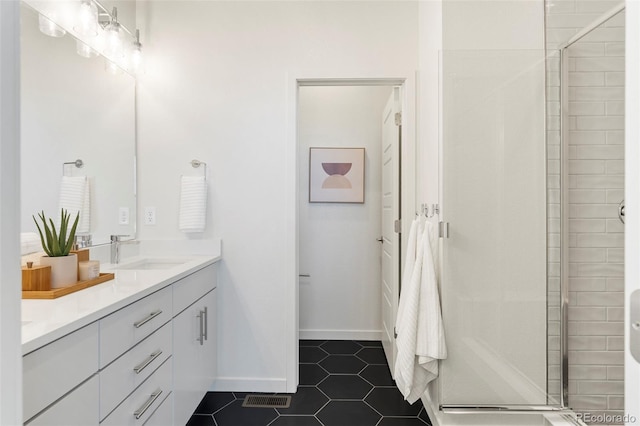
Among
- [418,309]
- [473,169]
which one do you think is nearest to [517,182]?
[473,169]

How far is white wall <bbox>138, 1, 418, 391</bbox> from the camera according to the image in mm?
2322

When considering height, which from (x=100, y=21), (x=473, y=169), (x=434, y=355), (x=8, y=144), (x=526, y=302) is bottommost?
(x=434, y=355)

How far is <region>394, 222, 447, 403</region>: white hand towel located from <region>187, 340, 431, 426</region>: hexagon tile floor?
1.02 ft

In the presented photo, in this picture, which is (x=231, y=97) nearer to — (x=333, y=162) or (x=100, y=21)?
(x=100, y=21)

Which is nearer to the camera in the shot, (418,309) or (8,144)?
(8,144)

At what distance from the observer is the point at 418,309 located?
183 centimetres

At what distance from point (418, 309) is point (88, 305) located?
4.65ft

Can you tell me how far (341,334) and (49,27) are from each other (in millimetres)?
2850

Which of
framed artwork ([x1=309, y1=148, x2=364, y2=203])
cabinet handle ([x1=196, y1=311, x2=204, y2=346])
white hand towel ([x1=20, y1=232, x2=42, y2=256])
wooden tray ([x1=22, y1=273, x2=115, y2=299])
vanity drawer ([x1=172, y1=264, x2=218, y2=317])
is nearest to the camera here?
wooden tray ([x1=22, y1=273, x2=115, y2=299])

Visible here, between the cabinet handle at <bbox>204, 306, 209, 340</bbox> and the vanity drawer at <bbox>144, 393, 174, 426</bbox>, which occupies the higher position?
the cabinet handle at <bbox>204, 306, 209, 340</bbox>

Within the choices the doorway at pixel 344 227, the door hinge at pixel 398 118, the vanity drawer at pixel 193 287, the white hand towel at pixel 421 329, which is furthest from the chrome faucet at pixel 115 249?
the door hinge at pixel 398 118

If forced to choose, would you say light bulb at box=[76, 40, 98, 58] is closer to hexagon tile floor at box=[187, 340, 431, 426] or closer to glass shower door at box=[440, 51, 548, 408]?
glass shower door at box=[440, 51, 548, 408]
